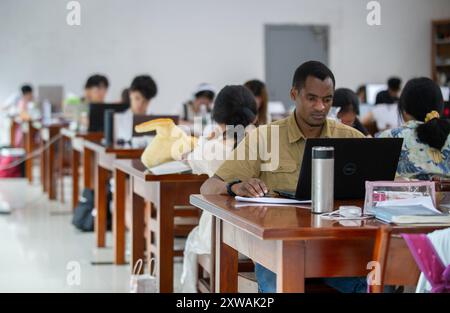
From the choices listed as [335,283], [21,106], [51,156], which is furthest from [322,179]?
[21,106]

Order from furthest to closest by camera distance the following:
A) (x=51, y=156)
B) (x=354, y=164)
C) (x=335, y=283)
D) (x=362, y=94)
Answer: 1. (x=362, y=94)
2. (x=51, y=156)
3. (x=335, y=283)
4. (x=354, y=164)

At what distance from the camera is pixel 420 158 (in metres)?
3.45

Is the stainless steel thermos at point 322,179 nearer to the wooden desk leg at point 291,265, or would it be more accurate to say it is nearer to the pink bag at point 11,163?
the wooden desk leg at point 291,265

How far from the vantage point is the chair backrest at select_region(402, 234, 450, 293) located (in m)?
1.66

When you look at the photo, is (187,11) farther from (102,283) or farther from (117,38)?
(102,283)

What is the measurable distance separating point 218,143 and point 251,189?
3.22 ft

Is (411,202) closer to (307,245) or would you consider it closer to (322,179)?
(322,179)

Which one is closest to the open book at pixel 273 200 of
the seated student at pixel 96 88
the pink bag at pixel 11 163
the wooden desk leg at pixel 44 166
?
the seated student at pixel 96 88

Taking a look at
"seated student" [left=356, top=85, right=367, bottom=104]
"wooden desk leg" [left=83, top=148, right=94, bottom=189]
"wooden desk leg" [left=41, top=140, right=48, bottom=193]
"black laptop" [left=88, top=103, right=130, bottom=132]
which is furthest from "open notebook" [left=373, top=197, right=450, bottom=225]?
"seated student" [left=356, top=85, right=367, bottom=104]

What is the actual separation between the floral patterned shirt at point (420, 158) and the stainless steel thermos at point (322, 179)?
134 cm

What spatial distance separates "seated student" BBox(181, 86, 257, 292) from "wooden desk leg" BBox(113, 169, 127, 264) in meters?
1.28

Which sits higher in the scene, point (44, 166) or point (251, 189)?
point (251, 189)

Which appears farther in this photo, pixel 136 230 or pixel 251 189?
pixel 136 230

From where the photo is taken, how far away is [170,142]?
12.3ft
